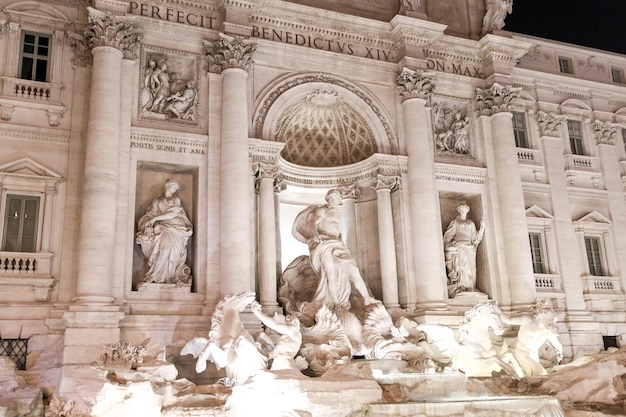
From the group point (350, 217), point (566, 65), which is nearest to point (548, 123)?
point (566, 65)

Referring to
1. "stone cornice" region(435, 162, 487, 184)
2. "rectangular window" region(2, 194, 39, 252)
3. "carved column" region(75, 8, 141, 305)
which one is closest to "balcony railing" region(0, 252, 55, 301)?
"rectangular window" region(2, 194, 39, 252)

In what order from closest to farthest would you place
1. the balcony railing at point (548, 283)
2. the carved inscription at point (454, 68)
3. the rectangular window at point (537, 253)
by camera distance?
the balcony railing at point (548, 283), the carved inscription at point (454, 68), the rectangular window at point (537, 253)

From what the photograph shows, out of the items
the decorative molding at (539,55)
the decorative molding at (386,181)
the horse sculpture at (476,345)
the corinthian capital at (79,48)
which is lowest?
the horse sculpture at (476,345)

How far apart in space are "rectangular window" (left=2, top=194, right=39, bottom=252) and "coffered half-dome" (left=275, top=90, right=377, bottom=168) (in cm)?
A: 721

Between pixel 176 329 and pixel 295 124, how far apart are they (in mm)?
7867

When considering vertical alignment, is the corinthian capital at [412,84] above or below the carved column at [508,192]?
above

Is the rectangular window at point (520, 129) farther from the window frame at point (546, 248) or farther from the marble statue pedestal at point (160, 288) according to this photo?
the marble statue pedestal at point (160, 288)

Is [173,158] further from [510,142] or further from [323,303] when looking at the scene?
[510,142]

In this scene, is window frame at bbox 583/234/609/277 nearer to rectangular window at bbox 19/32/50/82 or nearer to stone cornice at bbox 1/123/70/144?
stone cornice at bbox 1/123/70/144

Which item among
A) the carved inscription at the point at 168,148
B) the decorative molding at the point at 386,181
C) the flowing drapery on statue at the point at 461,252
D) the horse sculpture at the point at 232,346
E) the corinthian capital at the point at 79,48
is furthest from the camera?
the flowing drapery on statue at the point at 461,252

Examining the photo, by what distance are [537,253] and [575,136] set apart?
5.17 m

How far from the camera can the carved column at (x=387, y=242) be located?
18234 millimetres

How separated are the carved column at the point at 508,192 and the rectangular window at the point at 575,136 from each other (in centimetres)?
371

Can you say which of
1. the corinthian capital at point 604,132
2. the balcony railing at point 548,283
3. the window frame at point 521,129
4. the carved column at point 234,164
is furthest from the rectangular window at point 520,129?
the carved column at point 234,164
